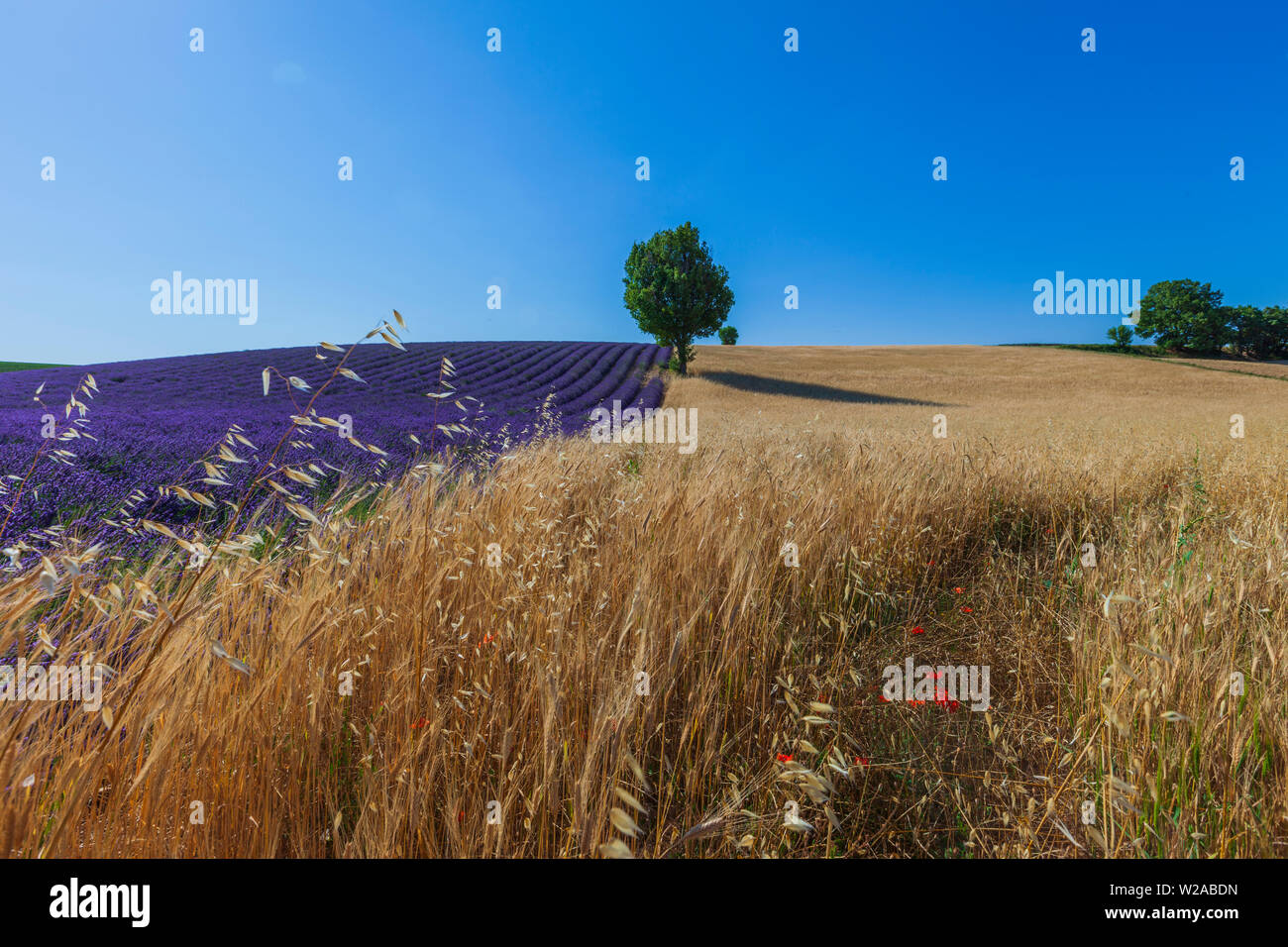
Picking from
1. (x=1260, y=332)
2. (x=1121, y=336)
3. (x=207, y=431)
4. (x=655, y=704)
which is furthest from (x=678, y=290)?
(x=1260, y=332)

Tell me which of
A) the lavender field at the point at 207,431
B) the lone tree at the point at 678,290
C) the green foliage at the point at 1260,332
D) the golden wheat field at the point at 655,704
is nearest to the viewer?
the golden wheat field at the point at 655,704

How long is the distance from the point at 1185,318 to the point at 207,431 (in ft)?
293

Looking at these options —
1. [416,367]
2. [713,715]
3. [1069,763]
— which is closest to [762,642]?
[713,715]

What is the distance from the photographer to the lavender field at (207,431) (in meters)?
2.96

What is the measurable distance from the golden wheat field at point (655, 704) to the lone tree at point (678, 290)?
34892 mm

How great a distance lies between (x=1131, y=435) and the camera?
8727mm

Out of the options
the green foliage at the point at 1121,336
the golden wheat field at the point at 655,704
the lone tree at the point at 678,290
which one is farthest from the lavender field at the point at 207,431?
the green foliage at the point at 1121,336

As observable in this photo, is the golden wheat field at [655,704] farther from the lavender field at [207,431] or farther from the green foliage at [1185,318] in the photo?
the green foliage at [1185,318]

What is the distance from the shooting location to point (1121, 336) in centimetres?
6222

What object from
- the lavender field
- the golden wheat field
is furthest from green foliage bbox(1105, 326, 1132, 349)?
the golden wheat field

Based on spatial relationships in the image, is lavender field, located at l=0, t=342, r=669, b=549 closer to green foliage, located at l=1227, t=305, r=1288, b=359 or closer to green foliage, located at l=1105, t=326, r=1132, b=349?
green foliage, located at l=1105, t=326, r=1132, b=349

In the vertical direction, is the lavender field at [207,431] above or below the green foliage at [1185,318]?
below

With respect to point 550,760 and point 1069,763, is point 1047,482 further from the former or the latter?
point 550,760
